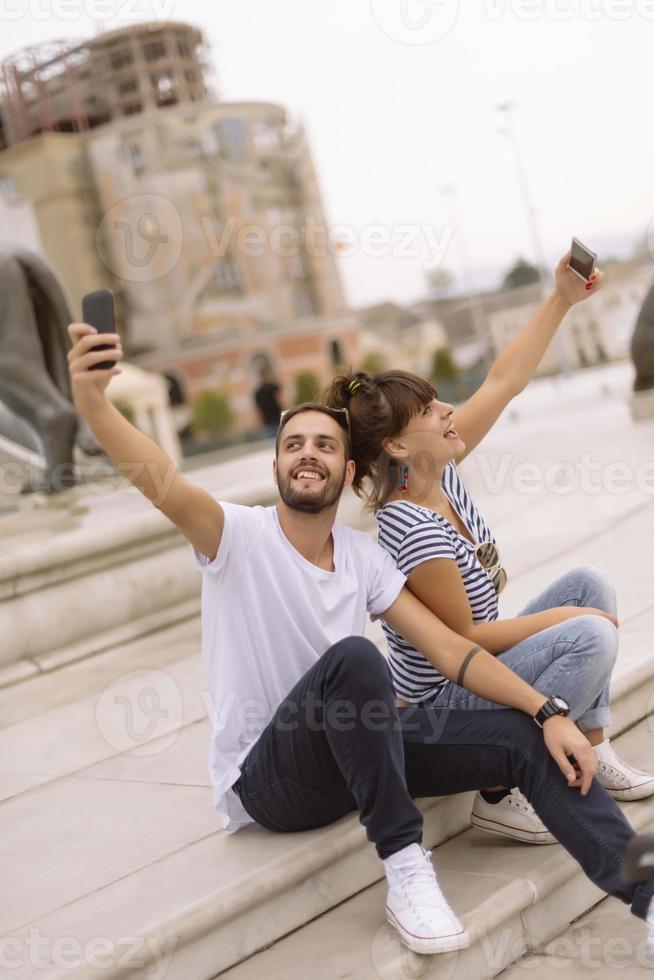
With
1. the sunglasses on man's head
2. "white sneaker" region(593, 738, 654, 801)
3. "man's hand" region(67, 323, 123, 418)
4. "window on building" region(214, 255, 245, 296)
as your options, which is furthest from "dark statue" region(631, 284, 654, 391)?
"window on building" region(214, 255, 245, 296)

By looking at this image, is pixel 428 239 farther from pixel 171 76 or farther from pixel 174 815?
pixel 171 76

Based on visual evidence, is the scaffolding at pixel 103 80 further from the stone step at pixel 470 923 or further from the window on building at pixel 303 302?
the stone step at pixel 470 923

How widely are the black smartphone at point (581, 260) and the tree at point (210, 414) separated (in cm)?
4145

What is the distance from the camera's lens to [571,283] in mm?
2957

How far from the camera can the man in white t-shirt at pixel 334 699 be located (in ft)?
7.30

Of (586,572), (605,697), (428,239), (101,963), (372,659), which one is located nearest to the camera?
(101,963)

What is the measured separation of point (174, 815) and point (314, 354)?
46421 mm

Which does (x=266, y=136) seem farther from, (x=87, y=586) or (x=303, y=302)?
(x=87, y=586)

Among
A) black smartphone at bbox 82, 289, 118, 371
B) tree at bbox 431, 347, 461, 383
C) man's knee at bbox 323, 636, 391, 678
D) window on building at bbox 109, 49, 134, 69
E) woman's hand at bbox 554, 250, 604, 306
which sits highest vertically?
window on building at bbox 109, 49, 134, 69

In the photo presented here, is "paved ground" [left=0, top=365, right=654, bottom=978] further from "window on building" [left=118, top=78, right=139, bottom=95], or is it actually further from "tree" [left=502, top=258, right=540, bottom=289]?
"window on building" [left=118, top=78, right=139, bottom=95]

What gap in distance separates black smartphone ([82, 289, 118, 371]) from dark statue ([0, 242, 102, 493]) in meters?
3.67

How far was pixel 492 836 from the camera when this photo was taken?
8.82 ft

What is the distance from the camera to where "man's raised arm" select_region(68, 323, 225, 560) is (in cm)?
205

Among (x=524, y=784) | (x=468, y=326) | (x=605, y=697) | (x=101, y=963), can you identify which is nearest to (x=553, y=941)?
(x=524, y=784)
